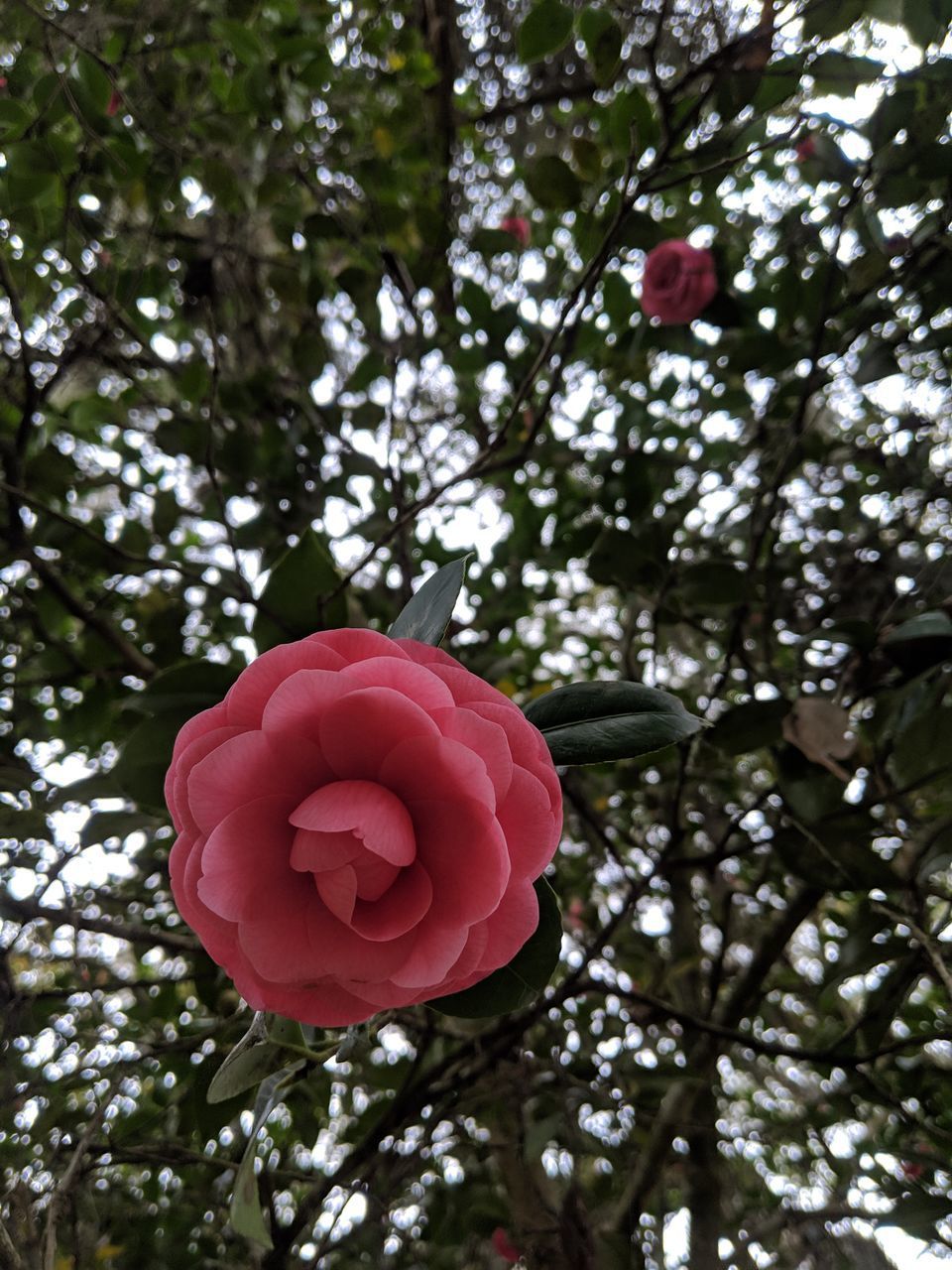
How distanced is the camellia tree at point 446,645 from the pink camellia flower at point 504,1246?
1 cm

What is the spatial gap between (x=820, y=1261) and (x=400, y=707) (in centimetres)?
193

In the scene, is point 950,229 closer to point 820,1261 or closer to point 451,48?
point 451,48

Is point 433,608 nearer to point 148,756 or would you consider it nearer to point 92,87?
point 148,756

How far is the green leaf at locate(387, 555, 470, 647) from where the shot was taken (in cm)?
53

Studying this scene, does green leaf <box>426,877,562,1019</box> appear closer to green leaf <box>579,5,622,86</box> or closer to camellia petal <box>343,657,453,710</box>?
camellia petal <box>343,657,453,710</box>

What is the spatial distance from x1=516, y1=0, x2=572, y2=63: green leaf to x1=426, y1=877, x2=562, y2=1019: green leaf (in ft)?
3.16

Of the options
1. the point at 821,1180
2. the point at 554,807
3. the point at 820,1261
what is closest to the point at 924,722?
the point at 554,807

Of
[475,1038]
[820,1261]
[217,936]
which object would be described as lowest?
[820,1261]

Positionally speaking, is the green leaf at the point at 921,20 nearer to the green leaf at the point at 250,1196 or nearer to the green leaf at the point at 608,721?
the green leaf at the point at 608,721

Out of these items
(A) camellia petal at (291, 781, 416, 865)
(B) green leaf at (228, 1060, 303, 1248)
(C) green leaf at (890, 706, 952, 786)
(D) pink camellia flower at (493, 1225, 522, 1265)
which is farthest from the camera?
(D) pink camellia flower at (493, 1225, 522, 1265)

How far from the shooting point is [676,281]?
1.14 m

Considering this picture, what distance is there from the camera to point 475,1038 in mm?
1015

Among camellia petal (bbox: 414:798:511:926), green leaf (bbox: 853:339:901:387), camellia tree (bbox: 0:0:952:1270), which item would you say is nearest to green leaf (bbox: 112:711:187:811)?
camellia tree (bbox: 0:0:952:1270)

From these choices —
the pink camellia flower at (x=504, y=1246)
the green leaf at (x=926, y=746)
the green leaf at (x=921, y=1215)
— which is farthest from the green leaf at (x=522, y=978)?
the pink camellia flower at (x=504, y=1246)
